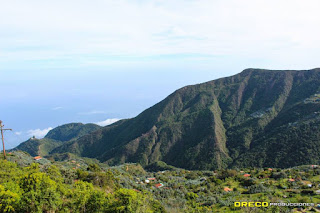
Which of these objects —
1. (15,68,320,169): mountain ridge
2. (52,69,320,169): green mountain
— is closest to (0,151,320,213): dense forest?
(15,68,320,169): mountain ridge

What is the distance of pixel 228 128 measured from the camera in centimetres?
12812

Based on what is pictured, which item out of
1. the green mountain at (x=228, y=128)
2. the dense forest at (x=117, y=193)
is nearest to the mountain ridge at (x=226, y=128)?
the green mountain at (x=228, y=128)

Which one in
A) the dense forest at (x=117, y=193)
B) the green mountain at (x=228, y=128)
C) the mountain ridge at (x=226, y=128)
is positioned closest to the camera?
the dense forest at (x=117, y=193)

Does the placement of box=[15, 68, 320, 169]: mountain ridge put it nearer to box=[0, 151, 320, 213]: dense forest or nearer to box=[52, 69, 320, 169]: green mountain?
box=[52, 69, 320, 169]: green mountain

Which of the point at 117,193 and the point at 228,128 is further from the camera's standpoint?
the point at 228,128

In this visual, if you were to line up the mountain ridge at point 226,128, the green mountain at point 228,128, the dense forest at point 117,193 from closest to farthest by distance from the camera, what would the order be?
1. the dense forest at point 117,193
2. the green mountain at point 228,128
3. the mountain ridge at point 226,128

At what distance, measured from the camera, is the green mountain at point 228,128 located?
9475 centimetres

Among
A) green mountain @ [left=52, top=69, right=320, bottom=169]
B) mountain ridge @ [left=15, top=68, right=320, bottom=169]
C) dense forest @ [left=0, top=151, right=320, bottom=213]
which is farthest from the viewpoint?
mountain ridge @ [left=15, top=68, right=320, bottom=169]

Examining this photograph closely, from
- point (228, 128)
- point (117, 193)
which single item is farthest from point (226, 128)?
Answer: point (117, 193)

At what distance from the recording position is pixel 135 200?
20.0m

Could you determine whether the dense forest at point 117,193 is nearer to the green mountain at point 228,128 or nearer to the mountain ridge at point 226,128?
the mountain ridge at point 226,128

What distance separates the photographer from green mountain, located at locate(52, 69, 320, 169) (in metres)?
94.8

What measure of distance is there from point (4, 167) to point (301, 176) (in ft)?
151

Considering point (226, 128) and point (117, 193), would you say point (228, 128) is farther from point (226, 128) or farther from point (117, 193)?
point (117, 193)
